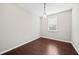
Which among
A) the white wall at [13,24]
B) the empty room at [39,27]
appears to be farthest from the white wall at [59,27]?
the white wall at [13,24]

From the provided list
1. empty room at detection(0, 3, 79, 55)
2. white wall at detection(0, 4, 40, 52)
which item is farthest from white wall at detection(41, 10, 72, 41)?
white wall at detection(0, 4, 40, 52)

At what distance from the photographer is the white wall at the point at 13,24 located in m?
2.11

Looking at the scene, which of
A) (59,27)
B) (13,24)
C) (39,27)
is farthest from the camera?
(13,24)

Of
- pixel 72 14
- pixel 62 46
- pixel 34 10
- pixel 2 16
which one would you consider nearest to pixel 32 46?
pixel 62 46

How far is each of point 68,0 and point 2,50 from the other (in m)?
1.99

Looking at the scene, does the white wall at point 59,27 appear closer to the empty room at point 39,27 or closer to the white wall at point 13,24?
the empty room at point 39,27

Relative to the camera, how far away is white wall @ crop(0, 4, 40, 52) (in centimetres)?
211

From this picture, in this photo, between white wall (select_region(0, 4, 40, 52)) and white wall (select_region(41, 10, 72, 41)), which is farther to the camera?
white wall (select_region(0, 4, 40, 52))

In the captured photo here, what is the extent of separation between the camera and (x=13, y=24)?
246cm

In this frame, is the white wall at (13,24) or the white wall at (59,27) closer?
the white wall at (59,27)

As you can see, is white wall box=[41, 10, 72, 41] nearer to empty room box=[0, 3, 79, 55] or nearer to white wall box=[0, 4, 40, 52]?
empty room box=[0, 3, 79, 55]

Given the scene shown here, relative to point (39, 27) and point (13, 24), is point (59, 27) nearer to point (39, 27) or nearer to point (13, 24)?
point (39, 27)

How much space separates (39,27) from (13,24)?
0.82 meters

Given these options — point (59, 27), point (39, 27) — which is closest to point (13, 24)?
point (39, 27)
